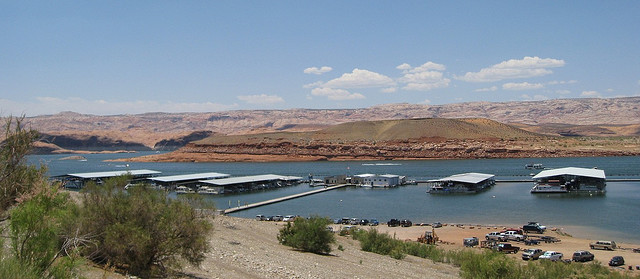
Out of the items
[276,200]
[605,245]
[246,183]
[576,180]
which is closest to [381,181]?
[246,183]

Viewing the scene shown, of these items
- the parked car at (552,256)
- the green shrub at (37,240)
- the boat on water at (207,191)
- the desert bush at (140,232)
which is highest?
the green shrub at (37,240)

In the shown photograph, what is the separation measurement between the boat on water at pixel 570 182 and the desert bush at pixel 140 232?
53.9m

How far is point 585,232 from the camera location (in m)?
36.1

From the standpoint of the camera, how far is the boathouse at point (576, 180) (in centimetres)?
6038

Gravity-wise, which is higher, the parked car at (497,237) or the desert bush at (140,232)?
the desert bush at (140,232)

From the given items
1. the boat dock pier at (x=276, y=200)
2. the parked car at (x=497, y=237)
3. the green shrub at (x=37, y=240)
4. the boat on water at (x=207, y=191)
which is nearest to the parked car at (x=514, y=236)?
the parked car at (x=497, y=237)

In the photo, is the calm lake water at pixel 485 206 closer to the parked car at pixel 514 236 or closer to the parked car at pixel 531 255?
the parked car at pixel 514 236

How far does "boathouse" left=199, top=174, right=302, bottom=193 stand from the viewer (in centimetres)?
6462

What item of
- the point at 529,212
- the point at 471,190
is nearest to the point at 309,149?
the point at 471,190

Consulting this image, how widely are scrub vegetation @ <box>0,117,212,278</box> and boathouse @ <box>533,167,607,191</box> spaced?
2217 inches

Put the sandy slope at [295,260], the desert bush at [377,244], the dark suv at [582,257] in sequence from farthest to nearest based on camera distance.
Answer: the dark suv at [582,257] < the desert bush at [377,244] < the sandy slope at [295,260]

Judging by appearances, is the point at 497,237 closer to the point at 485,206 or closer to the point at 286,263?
the point at 286,263

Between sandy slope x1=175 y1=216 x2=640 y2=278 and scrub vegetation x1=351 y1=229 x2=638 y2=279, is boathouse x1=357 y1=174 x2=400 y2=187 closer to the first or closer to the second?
sandy slope x1=175 y1=216 x2=640 y2=278

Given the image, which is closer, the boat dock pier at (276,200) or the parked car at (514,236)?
the parked car at (514,236)
